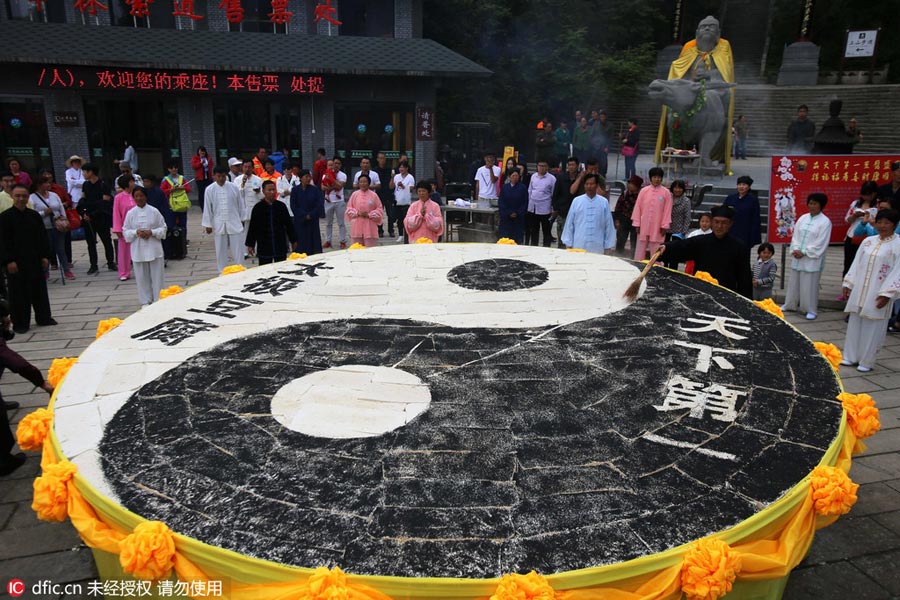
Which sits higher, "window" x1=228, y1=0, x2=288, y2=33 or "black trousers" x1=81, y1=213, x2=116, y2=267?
"window" x1=228, y1=0, x2=288, y2=33

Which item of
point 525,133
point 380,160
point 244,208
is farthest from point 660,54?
point 244,208

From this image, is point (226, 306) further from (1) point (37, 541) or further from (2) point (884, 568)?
(2) point (884, 568)

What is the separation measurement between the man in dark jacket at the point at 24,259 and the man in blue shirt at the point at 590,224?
611 cm

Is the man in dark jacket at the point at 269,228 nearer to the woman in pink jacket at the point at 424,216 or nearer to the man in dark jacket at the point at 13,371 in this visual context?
the woman in pink jacket at the point at 424,216

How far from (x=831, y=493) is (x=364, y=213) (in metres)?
7.17

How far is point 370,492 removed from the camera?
8.13 feet

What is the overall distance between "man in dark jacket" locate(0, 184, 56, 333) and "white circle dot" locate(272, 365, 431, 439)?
17.9 ft

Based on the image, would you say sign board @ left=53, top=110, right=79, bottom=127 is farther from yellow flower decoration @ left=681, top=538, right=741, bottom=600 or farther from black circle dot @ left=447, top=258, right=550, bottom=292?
yellow flower decoration @ left=681, top=538, right=741, bottom=600

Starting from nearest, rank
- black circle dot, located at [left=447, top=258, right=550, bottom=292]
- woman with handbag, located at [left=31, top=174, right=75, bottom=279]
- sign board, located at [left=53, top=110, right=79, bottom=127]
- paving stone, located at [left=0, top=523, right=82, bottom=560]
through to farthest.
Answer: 1. paving stone, located at [left=0, top=523, right=82, bottom=560]
2. black circle dot, located at [left=447, top=258, right=550, bottom=292]
3. woman with handbag, located at [left=31, top=174, right=75, bottom=279]
4. sign board, located at [left=53, top=110, right=79, bottom=127]

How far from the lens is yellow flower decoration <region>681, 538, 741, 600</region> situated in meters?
2.08

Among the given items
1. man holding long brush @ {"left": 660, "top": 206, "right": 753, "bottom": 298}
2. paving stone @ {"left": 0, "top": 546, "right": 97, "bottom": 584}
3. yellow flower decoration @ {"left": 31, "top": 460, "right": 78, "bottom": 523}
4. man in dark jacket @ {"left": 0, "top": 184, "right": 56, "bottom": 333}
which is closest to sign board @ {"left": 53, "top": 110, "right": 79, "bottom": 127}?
man in dark jacket @ {"left": 0, "top": 184, "right": 56, "bottom": 333}

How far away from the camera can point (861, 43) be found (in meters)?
20.1

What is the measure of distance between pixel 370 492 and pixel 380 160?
11111 millimetres

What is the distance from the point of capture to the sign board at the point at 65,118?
15203 mm
